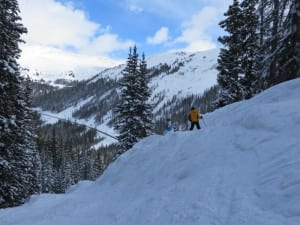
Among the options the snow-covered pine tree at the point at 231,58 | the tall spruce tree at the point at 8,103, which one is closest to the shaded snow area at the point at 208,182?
the tall spruce tree at the point at 8,103

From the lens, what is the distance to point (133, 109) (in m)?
28.3

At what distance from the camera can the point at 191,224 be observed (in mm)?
7379

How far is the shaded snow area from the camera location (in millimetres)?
7176

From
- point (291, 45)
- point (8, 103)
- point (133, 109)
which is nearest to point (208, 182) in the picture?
point (291, 45)

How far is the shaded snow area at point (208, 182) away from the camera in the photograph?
718 centimetres

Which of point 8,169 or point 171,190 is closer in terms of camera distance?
point 171,190

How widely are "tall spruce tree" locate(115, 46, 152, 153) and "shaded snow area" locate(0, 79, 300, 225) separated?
12.4 m

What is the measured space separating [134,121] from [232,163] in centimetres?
1890

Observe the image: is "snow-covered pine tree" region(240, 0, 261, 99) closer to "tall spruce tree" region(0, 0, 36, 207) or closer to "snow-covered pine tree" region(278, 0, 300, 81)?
"snow-covered pine tree" region(278, 0, 300, 81)

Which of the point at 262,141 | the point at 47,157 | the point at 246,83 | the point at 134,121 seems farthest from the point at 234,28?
the point at 47,157

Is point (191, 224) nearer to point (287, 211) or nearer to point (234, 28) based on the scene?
point (287, 211)

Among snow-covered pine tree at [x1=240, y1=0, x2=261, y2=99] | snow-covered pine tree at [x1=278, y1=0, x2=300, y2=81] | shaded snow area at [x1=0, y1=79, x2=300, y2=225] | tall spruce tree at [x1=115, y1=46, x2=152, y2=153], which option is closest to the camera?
shaded snow area at [x1=0, y1=79, x2=300, y2=225]

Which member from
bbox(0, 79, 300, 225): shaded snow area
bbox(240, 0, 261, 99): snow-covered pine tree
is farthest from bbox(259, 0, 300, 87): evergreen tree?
bbox(240, 0, 261, 99): snow-covered pine tree

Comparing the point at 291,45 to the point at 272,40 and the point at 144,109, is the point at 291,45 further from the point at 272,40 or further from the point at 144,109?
the point at 144,109
